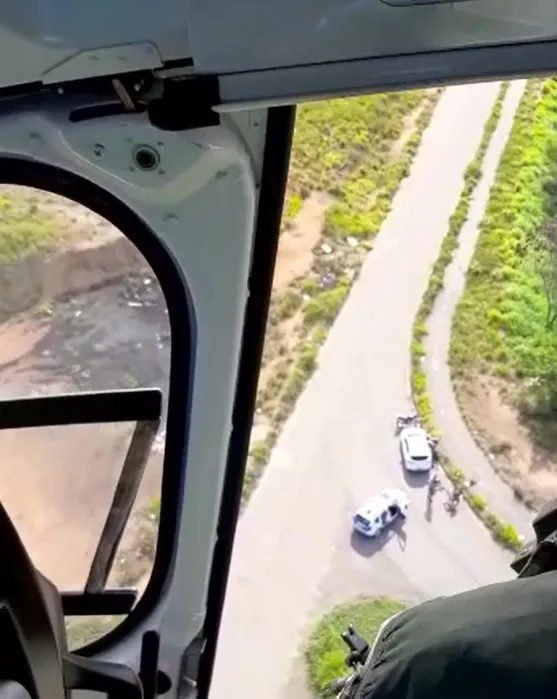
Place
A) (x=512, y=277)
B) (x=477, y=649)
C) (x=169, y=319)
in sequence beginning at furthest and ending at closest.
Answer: (x=512, y=277) < (x=169, y=319) < (x=477, y=649)

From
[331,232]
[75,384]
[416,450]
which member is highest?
[331,232]

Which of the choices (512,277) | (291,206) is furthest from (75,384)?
(512,277)

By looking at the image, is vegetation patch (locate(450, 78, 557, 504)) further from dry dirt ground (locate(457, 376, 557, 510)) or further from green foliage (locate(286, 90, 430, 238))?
green foliage (locate(286, 90, 430, 238))

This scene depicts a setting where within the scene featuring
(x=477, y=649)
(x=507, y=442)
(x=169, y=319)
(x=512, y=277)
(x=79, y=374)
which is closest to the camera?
(x=477, y=649)

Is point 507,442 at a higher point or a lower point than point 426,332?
lower

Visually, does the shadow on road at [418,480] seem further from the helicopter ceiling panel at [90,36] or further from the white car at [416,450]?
the helicopter ceiling panel at [90,36]

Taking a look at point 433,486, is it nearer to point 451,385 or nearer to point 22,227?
point 451,385

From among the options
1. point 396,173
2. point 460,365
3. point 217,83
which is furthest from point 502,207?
point 217,83

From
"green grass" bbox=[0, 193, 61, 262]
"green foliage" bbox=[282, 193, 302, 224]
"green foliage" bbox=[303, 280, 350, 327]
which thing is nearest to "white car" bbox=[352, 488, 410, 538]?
"green foliage" bbox=[303, 280, 350, 327]
